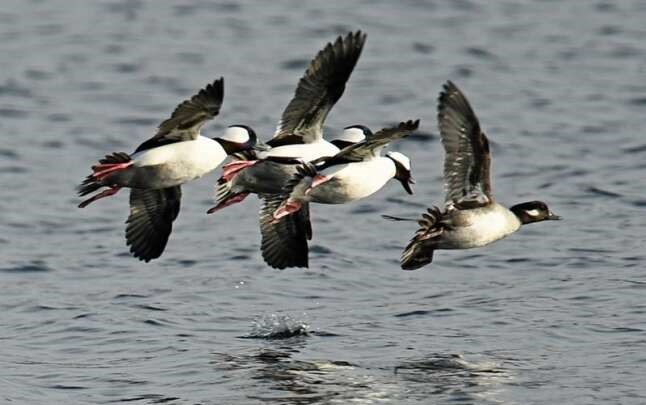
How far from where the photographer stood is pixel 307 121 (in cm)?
1345

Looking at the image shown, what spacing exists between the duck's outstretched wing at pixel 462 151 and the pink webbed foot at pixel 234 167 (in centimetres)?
171

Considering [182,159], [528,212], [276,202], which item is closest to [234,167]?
[182,159]

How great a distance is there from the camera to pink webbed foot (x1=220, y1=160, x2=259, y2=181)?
43.5ft

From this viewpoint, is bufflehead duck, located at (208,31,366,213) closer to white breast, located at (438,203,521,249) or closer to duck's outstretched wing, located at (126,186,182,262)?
duck's outstretched wing, located at (126,186,182,262)

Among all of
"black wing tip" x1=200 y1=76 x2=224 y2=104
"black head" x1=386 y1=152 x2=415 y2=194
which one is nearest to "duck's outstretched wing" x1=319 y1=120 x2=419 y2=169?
"black head" x1=386 y1=152 x2=415 y2=194

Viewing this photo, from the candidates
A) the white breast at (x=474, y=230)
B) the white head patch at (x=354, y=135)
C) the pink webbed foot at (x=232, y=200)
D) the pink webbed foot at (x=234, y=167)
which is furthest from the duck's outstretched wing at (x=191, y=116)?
the white breast at (x=474, y=230)

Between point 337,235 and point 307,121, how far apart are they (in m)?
6.87

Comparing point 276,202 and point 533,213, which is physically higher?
point 533,213

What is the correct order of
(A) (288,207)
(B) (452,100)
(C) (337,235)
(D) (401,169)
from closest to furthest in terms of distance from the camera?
(B) (452,100) < (A) (288,207) < (D) (401,169) < (C) (337,235)

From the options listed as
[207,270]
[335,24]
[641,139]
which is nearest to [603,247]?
[207,270]

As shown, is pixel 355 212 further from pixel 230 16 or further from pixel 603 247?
pixel 230 16

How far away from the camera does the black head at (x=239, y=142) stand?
13508 mm

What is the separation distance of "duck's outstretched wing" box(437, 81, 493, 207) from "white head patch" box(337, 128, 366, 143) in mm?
1295

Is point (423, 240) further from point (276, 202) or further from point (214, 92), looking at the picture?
point (276, 202)
